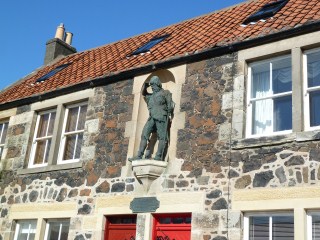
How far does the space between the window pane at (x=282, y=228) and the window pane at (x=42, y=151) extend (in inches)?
246

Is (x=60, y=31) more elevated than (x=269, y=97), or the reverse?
(x=60, y=31)

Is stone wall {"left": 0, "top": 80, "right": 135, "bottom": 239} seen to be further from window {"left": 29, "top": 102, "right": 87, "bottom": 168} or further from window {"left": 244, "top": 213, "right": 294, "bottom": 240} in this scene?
window {"left": 244, "top": 213, "right": 294, "bottom": 240}

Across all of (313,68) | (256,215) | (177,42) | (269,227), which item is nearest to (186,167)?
(256,215)

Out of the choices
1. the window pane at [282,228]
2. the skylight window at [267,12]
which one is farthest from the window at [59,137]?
the window pane at [282,228]

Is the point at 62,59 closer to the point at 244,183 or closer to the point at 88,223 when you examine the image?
the point at 88,223

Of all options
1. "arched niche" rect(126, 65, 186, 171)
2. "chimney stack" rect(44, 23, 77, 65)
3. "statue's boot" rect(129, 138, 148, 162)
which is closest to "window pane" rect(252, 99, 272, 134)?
"arched niche" rect(126, 65, 186, 171)

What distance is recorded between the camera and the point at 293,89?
7867mm

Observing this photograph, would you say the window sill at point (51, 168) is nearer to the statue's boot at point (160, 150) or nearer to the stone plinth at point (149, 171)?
the stone plinth at point (149, 171)

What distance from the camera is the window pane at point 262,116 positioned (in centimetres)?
826

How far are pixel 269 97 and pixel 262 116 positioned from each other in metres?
0.37

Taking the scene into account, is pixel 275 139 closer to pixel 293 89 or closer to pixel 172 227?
pixel 293 89

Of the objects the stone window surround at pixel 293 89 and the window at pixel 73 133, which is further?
the window at pixel 73 133

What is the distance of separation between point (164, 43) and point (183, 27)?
1.41 meters

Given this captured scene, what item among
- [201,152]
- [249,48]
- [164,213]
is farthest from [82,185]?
[249,48]
